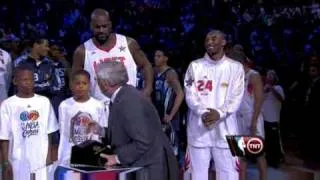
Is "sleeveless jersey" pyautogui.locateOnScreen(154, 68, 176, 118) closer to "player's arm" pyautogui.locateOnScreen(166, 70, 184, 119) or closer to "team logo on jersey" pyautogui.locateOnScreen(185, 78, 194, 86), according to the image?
"player's arm" pyautogui.locateOnScreen(166, 70, 184, 119)

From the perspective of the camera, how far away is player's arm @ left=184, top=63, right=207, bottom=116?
6945 millimetres

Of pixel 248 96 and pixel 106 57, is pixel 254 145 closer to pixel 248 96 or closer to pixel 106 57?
pixel 106 57

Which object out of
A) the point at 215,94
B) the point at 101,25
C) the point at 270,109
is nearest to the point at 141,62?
the point at 101,25

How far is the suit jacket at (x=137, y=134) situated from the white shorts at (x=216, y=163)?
199 centimetres

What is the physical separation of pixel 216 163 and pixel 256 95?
3.25 feet

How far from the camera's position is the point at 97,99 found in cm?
682

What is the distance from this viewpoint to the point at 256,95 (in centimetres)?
768

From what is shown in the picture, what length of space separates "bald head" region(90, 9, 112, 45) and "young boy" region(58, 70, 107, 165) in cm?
36

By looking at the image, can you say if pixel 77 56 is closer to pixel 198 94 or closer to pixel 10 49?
pixel 198 94

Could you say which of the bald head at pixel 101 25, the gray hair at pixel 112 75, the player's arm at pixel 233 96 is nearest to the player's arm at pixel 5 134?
the bald head at pixel 101 25

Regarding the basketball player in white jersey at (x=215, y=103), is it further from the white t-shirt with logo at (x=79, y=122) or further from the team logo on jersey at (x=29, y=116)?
the team logo on jersey at (x=29, y=116)

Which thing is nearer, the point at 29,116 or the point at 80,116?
the point at 80,116

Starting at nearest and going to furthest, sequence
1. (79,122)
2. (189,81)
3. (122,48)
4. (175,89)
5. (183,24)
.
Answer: (79,122), (122,48), (189,81), (175,89), (183,24)

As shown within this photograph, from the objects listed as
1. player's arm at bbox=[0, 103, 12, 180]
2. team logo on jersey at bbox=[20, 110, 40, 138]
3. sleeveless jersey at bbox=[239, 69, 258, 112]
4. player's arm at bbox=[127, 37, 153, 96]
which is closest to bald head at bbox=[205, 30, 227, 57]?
player's arm at bbox=[127, 37, 153, 96]
